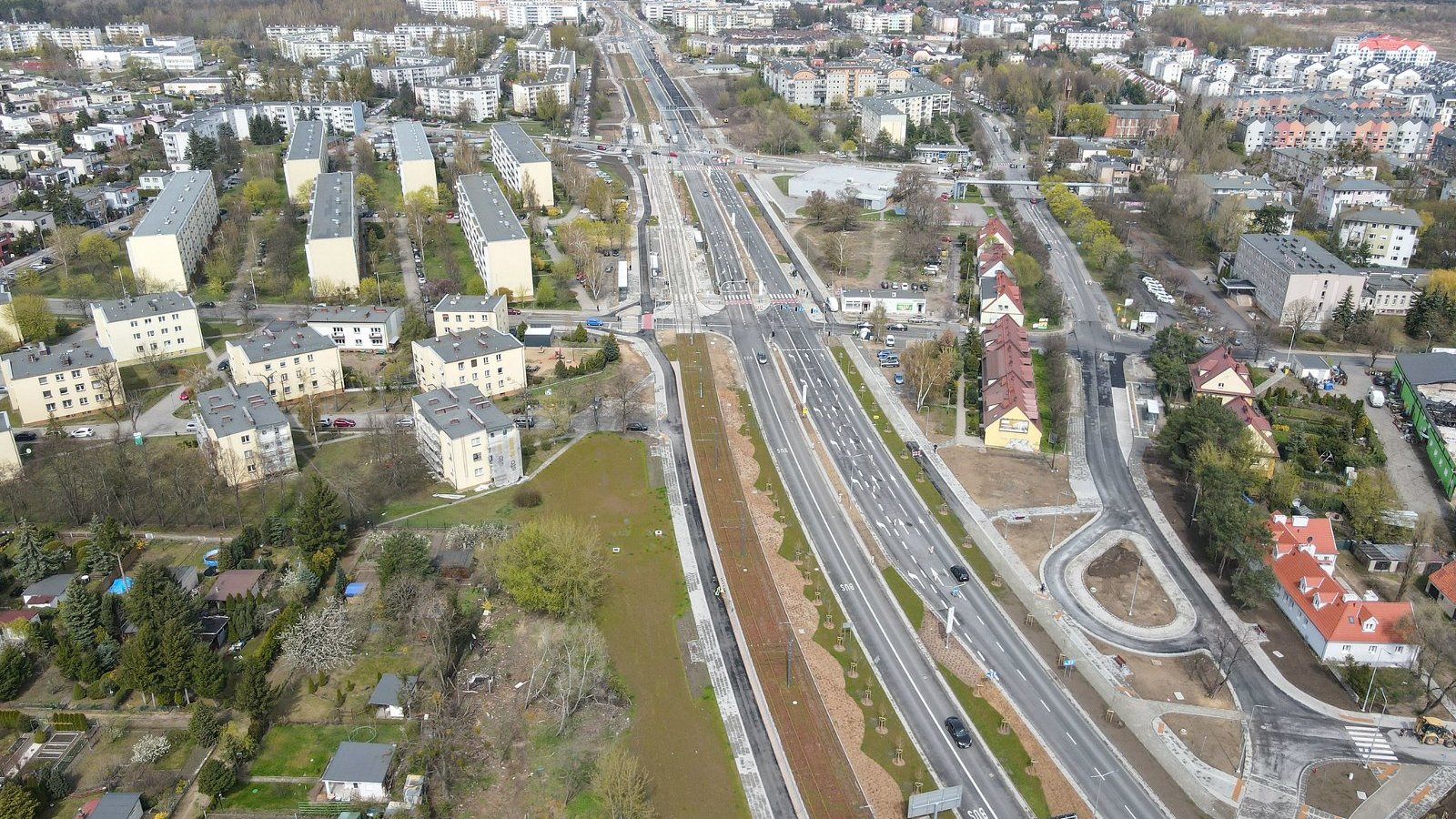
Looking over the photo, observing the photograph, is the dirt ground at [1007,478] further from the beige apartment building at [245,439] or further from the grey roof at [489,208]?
the grey roof at [489,208]

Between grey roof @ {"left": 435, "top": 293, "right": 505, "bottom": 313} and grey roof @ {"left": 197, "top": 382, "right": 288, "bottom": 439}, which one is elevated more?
grey roof @ {"left": 435, "top": 293, "right": 505, "bottom": 313}

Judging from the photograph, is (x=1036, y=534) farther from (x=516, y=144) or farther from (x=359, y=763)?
(x=516, y=144)

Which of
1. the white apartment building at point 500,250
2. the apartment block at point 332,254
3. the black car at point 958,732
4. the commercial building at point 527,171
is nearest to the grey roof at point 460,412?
the white apartment building at point 500,250

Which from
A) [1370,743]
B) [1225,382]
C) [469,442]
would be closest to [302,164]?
[469,442]

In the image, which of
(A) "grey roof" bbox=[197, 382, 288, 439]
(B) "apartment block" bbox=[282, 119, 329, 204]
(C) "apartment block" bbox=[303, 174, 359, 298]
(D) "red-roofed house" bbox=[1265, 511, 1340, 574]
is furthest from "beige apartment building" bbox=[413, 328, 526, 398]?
(B) "apartment block" bbox=[282, 119, 329, 204]

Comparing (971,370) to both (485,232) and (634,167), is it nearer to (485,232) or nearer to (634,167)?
(485,232)

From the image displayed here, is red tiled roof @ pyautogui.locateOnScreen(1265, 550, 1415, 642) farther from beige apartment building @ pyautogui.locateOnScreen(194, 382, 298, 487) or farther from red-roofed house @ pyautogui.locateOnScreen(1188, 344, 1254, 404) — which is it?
beige apartment building @ pyautogui.locateOnScreen(194, 382, 298, 487)
